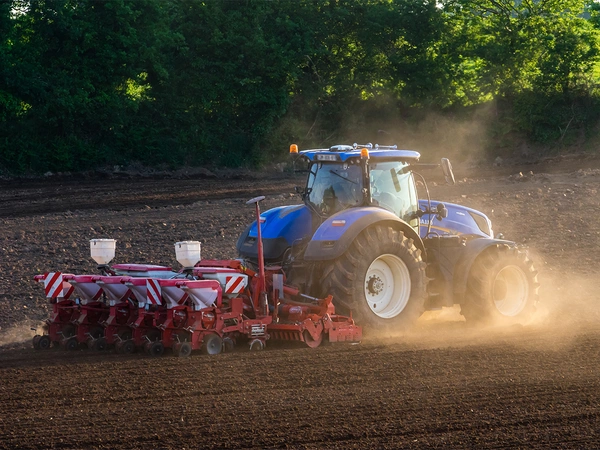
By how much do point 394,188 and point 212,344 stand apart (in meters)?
2.71

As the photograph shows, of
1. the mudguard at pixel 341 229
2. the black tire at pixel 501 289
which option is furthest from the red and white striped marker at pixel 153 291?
the black tire at pixel 501 289

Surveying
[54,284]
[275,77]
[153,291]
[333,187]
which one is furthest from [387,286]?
[275,77]

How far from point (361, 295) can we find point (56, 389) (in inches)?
125

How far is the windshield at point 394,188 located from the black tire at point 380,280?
18.7 inches

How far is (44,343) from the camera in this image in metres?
9.00

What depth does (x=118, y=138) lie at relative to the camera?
85.0 feet

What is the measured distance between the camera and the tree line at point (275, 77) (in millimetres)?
24938

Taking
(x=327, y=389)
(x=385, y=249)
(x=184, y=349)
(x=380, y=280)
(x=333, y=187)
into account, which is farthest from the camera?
(x=333, y=187)

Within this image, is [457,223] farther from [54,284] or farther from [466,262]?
[54,284]

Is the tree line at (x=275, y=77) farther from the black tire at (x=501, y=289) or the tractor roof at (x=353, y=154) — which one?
the black tire at (x=501, y=289)

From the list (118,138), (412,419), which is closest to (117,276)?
(412,419)

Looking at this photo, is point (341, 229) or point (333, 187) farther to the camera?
point (333, 187)

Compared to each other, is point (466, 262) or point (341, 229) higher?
point (341, 229)

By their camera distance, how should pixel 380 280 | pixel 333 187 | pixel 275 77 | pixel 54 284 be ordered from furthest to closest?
pixel 275 77, pixel 333 187, pixel 380 280, pixel 54 284
